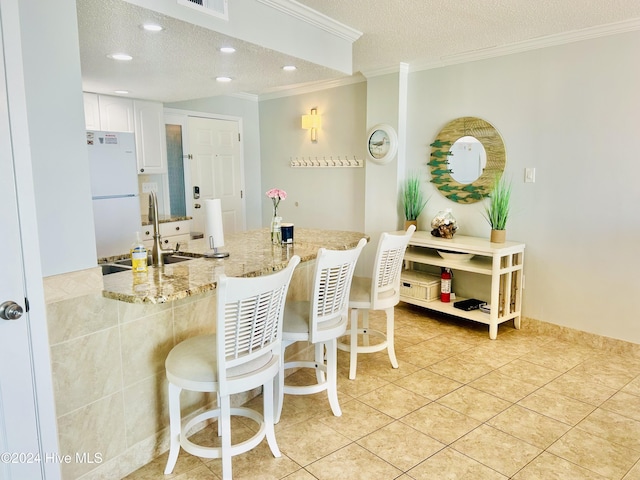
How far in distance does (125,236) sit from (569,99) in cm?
408

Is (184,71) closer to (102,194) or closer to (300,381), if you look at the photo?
(102,194)

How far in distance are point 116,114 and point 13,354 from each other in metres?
3.37

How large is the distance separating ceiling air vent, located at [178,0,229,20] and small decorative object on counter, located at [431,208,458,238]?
2.59m

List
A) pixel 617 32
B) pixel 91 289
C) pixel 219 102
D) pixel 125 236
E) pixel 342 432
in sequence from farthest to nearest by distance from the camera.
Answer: pixel 219 102
pixel 125 236
pixel 617 32
pixel 342 432
pixel 91 289

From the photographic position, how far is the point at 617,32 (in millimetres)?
3262

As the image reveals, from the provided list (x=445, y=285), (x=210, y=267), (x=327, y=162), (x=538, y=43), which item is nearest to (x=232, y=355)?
(x=210, y=267)

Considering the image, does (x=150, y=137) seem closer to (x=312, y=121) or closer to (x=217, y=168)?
(x=217, y=168)

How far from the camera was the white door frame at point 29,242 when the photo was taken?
1.55 meters

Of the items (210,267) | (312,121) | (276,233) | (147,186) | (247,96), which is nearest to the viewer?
(210,267)

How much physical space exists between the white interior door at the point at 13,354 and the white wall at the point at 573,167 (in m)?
3.63

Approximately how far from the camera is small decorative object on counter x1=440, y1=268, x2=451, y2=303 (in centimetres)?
411

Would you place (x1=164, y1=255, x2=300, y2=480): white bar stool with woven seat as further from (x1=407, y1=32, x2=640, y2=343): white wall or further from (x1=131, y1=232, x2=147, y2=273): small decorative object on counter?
(x1=407, y1=32, x2=640, y2=343): white wall

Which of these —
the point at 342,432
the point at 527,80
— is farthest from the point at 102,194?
the point at 527,80

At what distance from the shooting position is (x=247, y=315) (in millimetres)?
1844
